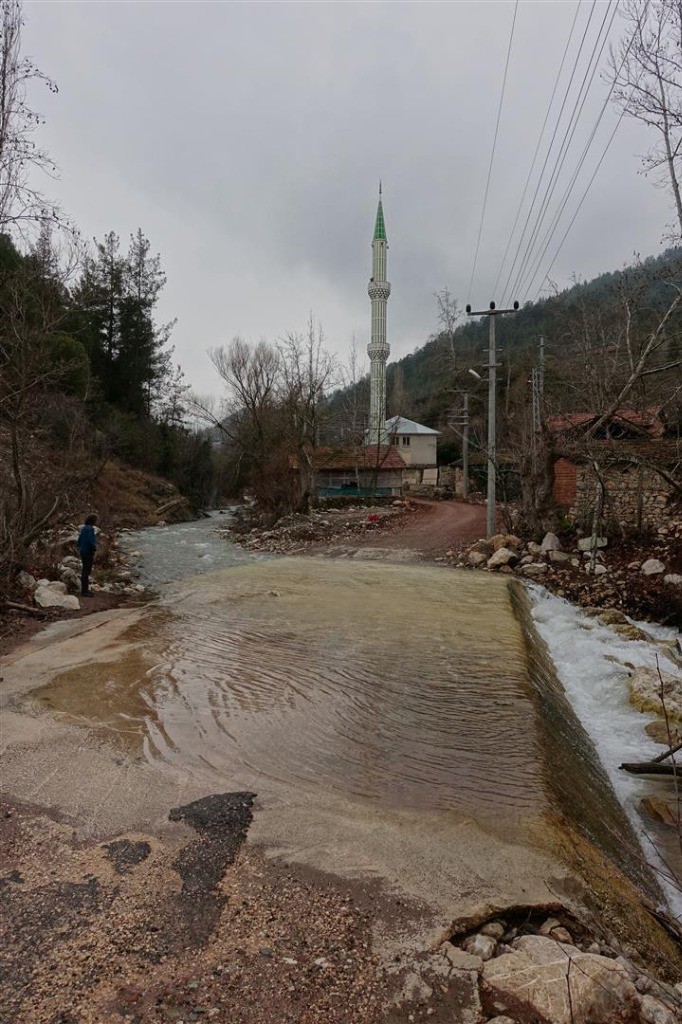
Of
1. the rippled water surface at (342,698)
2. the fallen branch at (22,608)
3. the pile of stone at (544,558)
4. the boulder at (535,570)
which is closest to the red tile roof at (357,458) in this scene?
the pile of stone at (544,558)

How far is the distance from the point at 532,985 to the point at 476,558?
14.0 m

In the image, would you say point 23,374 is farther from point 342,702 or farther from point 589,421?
point 589,421

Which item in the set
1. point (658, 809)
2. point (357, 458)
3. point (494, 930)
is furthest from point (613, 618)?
point (357, 458)

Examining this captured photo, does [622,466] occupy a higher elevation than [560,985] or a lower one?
higher

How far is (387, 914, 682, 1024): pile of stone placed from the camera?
2.36 m

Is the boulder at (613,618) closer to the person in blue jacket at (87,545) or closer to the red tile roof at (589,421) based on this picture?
the red tile roof at (589,421)

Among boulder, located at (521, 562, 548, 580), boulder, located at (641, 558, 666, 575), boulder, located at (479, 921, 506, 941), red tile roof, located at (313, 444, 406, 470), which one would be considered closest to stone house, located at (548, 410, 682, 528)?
boulder, located at (641, 558, 666, 575)

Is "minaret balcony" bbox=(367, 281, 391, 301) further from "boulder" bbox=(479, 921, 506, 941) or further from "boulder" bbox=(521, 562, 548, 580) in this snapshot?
"boulder" bbox=(479, 921, 506, 941)

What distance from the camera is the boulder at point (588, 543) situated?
14.3 m

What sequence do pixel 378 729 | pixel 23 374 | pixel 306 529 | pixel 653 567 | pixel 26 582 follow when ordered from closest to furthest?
pixel 378 729
pixel 23 374
pixel 26 582
pixel 653 567
pixel 306 529

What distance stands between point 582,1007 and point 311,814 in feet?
6.78

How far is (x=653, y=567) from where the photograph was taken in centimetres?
1220

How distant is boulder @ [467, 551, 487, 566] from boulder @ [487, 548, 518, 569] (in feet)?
1.24

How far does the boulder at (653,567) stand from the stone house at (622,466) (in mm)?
1923
